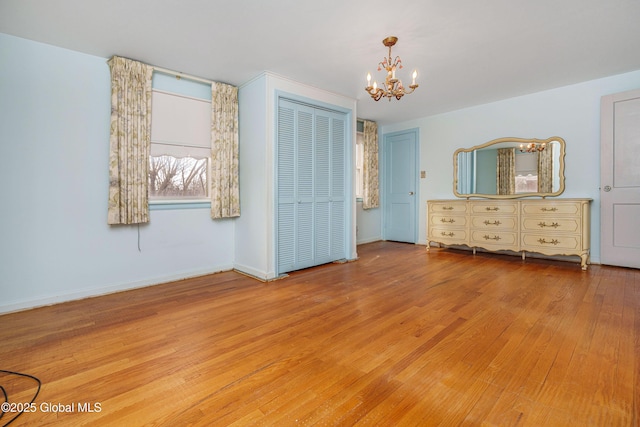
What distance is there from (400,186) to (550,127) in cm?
265

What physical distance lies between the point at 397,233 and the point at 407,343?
4536 millimetres

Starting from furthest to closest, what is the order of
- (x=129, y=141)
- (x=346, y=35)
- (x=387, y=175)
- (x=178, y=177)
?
(x=387, y=175) → (x=178, y=177) → (x=129, y=141) → (x=346, y=35)

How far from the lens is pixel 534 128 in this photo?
15.1 feet

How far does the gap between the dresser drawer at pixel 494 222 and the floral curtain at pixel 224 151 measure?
378 cm

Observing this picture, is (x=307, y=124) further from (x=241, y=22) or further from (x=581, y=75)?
(x=581, y=75)

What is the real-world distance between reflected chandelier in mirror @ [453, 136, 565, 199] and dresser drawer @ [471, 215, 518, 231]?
17.5 inches

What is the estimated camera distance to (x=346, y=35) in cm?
283

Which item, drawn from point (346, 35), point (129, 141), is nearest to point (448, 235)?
point (346, 35)

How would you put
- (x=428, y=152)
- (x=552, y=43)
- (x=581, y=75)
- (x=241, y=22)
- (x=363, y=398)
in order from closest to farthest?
(x=363, y=398), (x=241, y=22), (x=552, y=43), (x=581, y=75), (x=428, y=152)

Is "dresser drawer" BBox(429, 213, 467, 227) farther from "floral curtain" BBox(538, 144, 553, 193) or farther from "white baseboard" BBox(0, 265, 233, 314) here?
"white baseboard" BBox(0, 265, 233, 314)

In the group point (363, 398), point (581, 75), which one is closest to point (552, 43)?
point (581, 75)

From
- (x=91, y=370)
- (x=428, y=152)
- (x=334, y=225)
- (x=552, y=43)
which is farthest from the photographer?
(x=428, y=152)

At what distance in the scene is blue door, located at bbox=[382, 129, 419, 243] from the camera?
20.0 ft

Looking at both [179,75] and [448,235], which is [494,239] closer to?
[448,235]
